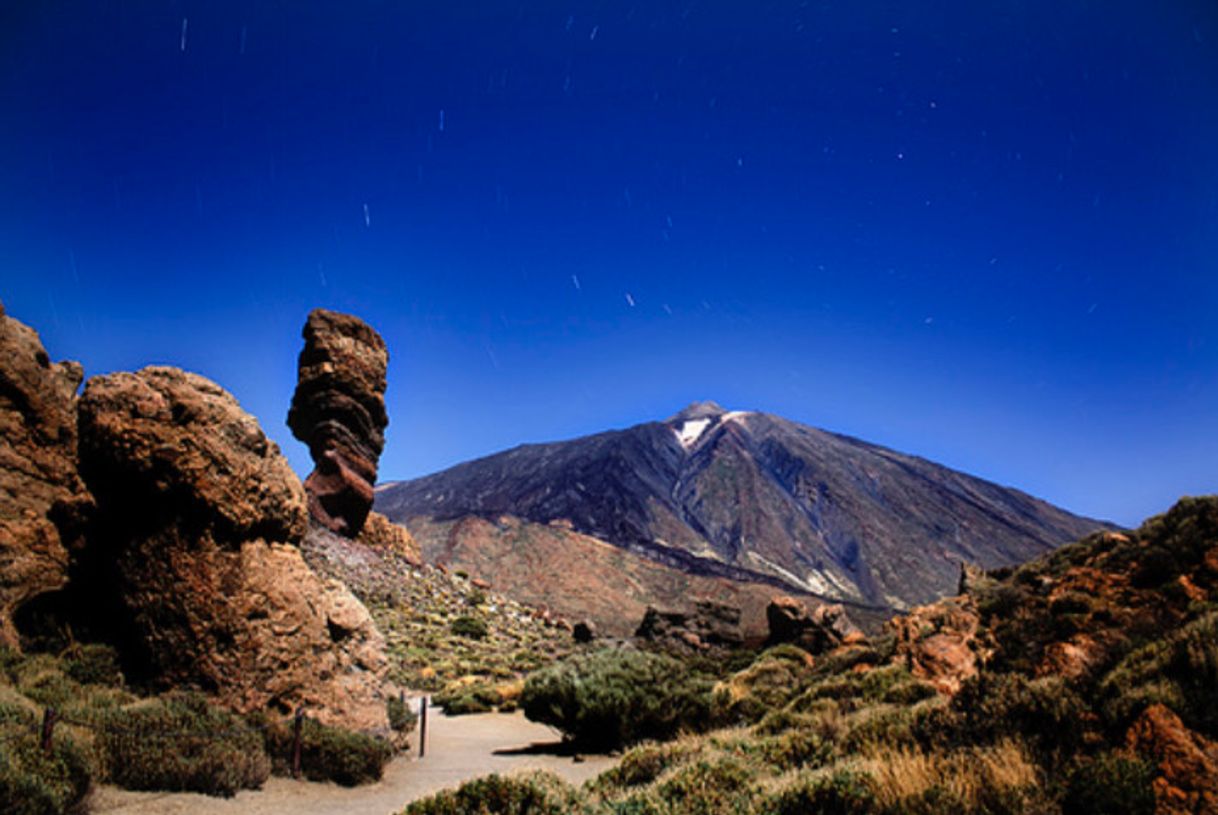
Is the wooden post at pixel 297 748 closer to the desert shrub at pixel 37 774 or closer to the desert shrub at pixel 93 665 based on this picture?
the desert shrub at pixel 37 774

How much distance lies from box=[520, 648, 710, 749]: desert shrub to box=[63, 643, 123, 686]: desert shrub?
22.3 feet

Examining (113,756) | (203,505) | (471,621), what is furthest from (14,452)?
(471,621)

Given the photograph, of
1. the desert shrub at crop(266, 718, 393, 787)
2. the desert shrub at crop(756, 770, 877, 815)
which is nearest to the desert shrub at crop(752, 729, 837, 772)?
the desert shrub at crop(756, 770, 877, 815)

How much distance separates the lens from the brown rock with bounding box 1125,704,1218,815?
3.76m

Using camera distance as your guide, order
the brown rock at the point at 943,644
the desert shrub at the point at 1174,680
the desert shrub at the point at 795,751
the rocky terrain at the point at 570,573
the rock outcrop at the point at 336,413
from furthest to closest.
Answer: the rocky terrain at the point at 570,573
the rock outcrop at the point at 336,413
the brown rock at the point at 943,644
the desert shrub at the point at 795,751
the desert shrub at the point at 1174,680

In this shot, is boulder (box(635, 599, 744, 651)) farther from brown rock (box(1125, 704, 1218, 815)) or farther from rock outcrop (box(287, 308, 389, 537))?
brown rock (box(1125, 704, 1218, 815))

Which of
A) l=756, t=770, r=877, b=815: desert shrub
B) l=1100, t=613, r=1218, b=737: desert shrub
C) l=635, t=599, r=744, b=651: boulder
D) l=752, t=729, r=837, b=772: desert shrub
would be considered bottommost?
l=635, t=599, r=744, b=651: boulder

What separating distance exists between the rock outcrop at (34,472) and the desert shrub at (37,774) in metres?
3.34

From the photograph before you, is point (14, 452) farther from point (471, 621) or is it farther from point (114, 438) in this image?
point (471, 621)

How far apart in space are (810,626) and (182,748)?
2215 cm

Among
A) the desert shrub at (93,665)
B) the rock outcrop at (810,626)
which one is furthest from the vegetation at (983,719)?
the rock outcrop at (810,626)

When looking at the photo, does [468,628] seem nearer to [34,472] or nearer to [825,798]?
[34,472]

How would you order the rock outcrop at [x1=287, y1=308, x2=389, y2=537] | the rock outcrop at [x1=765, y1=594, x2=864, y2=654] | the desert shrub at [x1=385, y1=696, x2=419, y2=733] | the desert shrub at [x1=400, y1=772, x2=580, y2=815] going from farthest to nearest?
the rock outcrop at [x1=287, y1=308, x2=389, y2=537]
the rock outcrop at [x1=765, y1=594, x2=864, y2=654]
the desert shrub at [x1=385, y1=696, x2=419, y2=733]
the desert shrub at [x1=400, y1=772, x2=580, y2=815]

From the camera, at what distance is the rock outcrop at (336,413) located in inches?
1228
